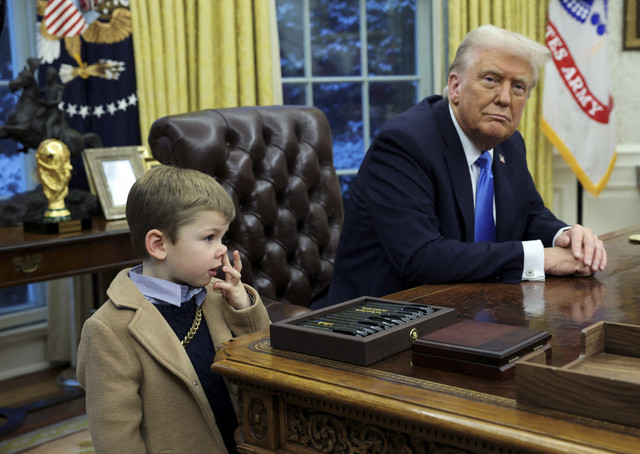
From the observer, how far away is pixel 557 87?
5.13 meters

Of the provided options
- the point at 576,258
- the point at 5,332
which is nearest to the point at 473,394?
the point at 576,258

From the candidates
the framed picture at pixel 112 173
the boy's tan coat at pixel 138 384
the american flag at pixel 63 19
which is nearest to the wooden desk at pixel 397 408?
the boy's tan coat at pixel 138 384

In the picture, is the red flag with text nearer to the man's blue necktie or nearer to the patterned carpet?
the man's blue necktie

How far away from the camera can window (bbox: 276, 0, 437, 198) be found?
4527 millimetres

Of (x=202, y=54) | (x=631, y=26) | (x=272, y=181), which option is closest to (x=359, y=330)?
(x=272, y=181)

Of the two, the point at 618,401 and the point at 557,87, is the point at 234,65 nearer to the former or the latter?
the point at 557,87

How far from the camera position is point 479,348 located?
116 cm

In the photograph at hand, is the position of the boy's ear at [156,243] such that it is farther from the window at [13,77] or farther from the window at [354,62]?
the window at [354,62]

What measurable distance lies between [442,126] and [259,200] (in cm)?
65

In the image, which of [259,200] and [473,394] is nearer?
[473,394]

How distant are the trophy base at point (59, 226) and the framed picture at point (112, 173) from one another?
0.75ft

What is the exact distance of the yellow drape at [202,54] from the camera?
3.62m

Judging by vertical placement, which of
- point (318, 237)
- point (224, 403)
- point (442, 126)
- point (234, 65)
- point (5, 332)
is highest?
point (234, 65)

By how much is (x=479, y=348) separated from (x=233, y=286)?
2.34ft
